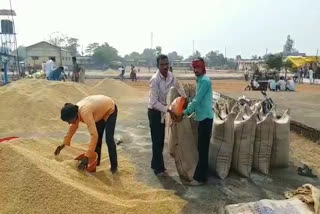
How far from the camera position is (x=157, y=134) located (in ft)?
14.8

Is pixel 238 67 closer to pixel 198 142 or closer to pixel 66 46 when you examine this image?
pixel 66 46

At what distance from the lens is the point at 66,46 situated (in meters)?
68.8

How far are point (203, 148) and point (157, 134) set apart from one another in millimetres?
637

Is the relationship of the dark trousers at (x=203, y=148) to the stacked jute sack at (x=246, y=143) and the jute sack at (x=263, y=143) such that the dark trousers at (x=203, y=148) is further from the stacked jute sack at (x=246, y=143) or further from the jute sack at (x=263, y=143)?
the jute sack at (x=263, y=143)

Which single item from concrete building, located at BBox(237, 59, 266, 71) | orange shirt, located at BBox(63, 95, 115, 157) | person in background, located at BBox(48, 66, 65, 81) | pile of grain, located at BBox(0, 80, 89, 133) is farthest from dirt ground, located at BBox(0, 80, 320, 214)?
concrete building, located at BBox(237, 59, 266, 71)

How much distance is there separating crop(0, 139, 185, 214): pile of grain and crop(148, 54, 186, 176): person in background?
0.59m

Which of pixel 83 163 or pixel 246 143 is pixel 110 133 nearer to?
pixel 83 163

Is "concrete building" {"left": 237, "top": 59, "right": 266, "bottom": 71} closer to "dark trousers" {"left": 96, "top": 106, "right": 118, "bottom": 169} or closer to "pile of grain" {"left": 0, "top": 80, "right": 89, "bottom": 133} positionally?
"pile of grain" {"left": 0, "top": 80, "right": 89, "bottom": 133}

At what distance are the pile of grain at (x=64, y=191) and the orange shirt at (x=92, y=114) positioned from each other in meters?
0.33

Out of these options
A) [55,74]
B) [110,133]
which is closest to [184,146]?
[110,133]

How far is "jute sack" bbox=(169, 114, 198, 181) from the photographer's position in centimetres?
421

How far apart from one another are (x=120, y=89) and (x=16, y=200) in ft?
40.4

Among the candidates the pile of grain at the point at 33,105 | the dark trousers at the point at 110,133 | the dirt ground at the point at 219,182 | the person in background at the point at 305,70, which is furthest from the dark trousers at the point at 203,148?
the person in background at the point at 305,70

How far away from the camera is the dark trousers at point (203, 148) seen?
411 cm
